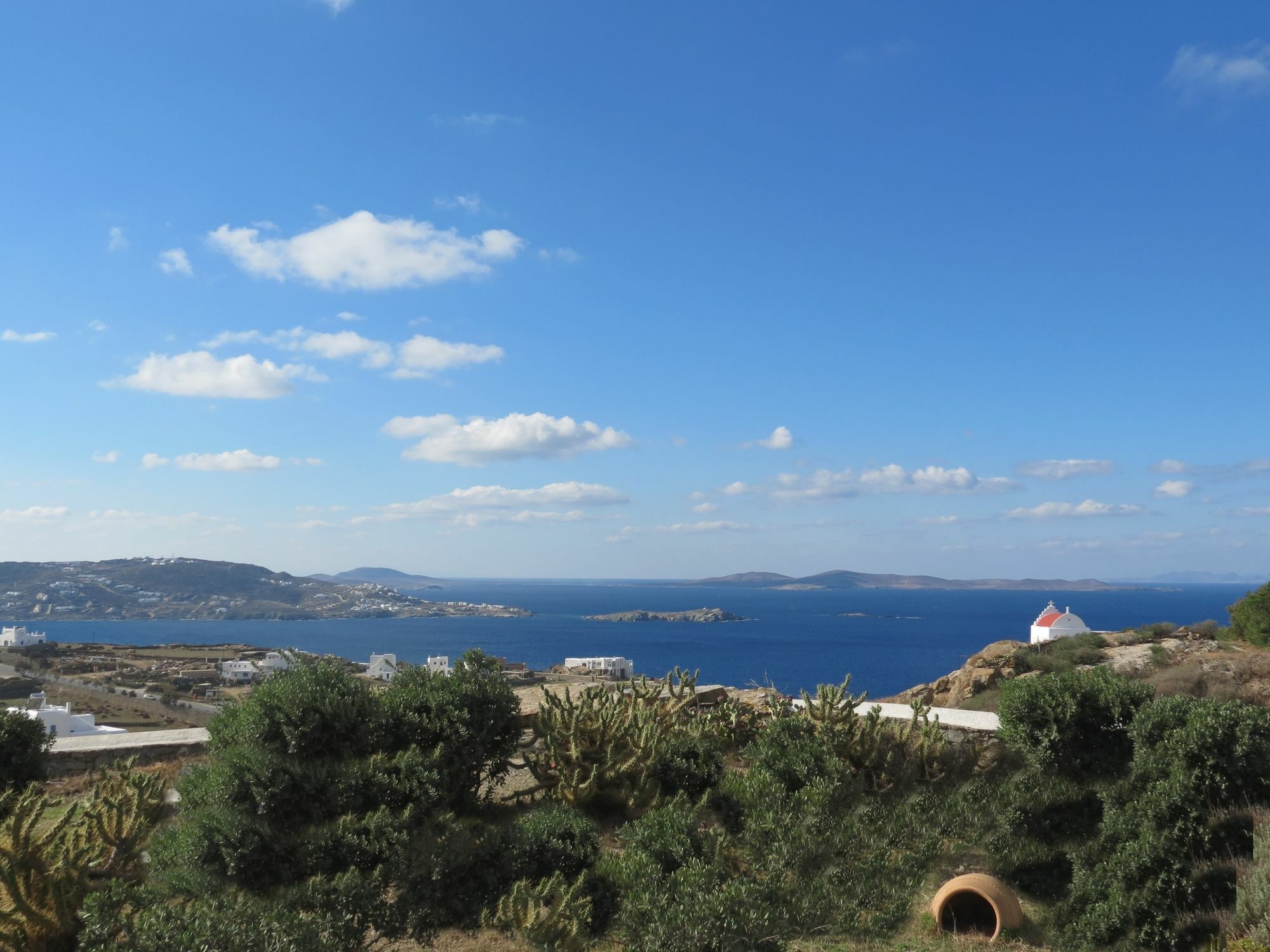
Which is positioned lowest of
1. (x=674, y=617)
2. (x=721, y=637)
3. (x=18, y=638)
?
(x=674, y=617)

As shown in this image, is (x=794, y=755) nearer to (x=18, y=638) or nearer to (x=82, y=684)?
(x=82, y=684)

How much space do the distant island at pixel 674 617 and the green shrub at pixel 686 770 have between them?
151 meters

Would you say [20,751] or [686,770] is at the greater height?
[20,751]

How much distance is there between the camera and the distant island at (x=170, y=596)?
152m

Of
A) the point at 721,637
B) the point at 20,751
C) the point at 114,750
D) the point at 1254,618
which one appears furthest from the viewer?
the point at 721,637

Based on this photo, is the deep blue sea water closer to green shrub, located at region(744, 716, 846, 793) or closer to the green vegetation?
green shrub, located at region(744, 716, 846, 793)

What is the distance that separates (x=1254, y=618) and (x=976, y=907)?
1723 centimetres

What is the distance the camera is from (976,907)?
8.10m

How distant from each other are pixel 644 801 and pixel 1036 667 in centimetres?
1351

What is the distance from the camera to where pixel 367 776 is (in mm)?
7559

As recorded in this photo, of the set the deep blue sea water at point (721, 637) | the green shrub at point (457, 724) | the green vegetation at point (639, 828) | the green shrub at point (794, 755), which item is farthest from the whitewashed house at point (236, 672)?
the green shrub at point (794, 755)

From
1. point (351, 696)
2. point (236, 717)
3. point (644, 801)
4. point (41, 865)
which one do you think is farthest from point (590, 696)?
point (41, 865)

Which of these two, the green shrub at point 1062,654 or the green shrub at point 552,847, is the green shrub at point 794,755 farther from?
the green shrub at point 1062,654

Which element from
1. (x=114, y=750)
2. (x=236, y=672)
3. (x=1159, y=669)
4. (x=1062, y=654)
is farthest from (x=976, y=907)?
(x=236, y=672)
